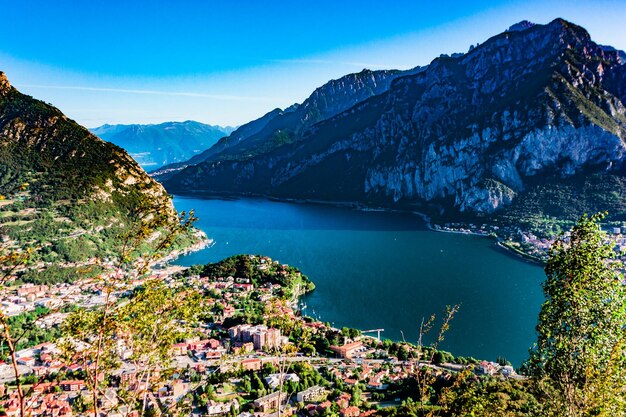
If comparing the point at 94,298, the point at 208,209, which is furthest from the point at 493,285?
the point at 208,209

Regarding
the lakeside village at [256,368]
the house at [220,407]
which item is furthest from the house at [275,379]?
the house at [220,407]

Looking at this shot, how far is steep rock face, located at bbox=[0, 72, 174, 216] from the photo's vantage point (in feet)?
219

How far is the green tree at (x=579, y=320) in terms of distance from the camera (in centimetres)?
684

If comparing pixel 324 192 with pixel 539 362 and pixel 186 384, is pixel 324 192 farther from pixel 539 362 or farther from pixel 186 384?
pixel 539 362

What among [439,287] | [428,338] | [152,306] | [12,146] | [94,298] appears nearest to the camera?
[152,306]

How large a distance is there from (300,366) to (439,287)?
22.6 metres

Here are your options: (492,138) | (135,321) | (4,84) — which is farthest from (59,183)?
(492,138)

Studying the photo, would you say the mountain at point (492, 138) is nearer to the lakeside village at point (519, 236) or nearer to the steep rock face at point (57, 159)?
the lakeside village at point (519, 236)

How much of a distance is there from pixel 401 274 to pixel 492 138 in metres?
63.6

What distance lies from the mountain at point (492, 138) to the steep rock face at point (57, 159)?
65.7 meters

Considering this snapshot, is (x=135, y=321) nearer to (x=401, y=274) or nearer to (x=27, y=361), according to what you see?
(x=27, y=361)

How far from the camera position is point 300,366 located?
1131 inches

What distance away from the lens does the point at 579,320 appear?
7.14m

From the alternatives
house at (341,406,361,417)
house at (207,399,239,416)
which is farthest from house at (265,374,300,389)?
house at (341,406,361,417)
